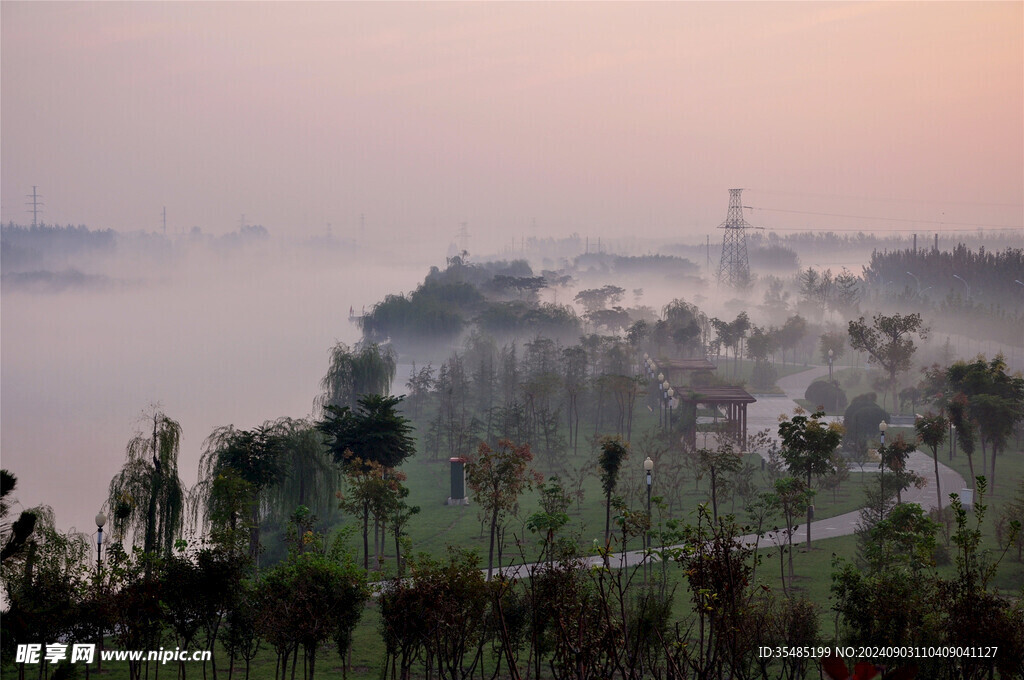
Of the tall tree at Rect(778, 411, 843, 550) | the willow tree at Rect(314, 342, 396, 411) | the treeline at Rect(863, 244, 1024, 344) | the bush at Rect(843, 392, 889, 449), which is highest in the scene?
the treeline at Rect(863, 244, 1024, 344)

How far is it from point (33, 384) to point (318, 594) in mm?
78909

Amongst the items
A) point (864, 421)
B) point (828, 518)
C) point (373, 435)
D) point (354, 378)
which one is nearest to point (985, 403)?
point (828, 518)

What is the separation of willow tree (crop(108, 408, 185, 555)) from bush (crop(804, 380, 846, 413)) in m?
33.9

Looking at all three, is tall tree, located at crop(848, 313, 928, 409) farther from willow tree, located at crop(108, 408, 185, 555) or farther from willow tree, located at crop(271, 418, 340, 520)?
willow tree, located at crop(108, 408, 185, 555)

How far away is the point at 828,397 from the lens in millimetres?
45719

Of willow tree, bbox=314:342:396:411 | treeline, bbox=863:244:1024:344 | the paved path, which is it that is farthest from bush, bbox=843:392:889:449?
treeline, bbox=863:244:1024:344

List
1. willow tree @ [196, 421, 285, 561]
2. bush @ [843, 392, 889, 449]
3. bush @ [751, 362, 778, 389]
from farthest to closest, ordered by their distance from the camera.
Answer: bush @ [751, 362, 778, 389] → bush @ [843, 392, 889, 449] → willow tree @ [196, 421, 285, 561]

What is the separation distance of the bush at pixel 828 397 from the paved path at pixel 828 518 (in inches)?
45.0

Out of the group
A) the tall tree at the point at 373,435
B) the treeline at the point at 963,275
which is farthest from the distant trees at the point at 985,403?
the treeline at the point at 963,275

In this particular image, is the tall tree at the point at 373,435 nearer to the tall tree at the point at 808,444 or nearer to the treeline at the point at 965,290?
the tall tree at the point at 808,444

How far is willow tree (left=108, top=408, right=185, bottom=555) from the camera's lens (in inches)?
741

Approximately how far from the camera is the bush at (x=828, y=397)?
4541 centimetres

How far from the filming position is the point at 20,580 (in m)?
13.6

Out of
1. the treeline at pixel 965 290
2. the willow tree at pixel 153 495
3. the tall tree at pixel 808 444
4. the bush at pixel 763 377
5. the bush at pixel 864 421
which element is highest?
the treeline at pixel 965 290
